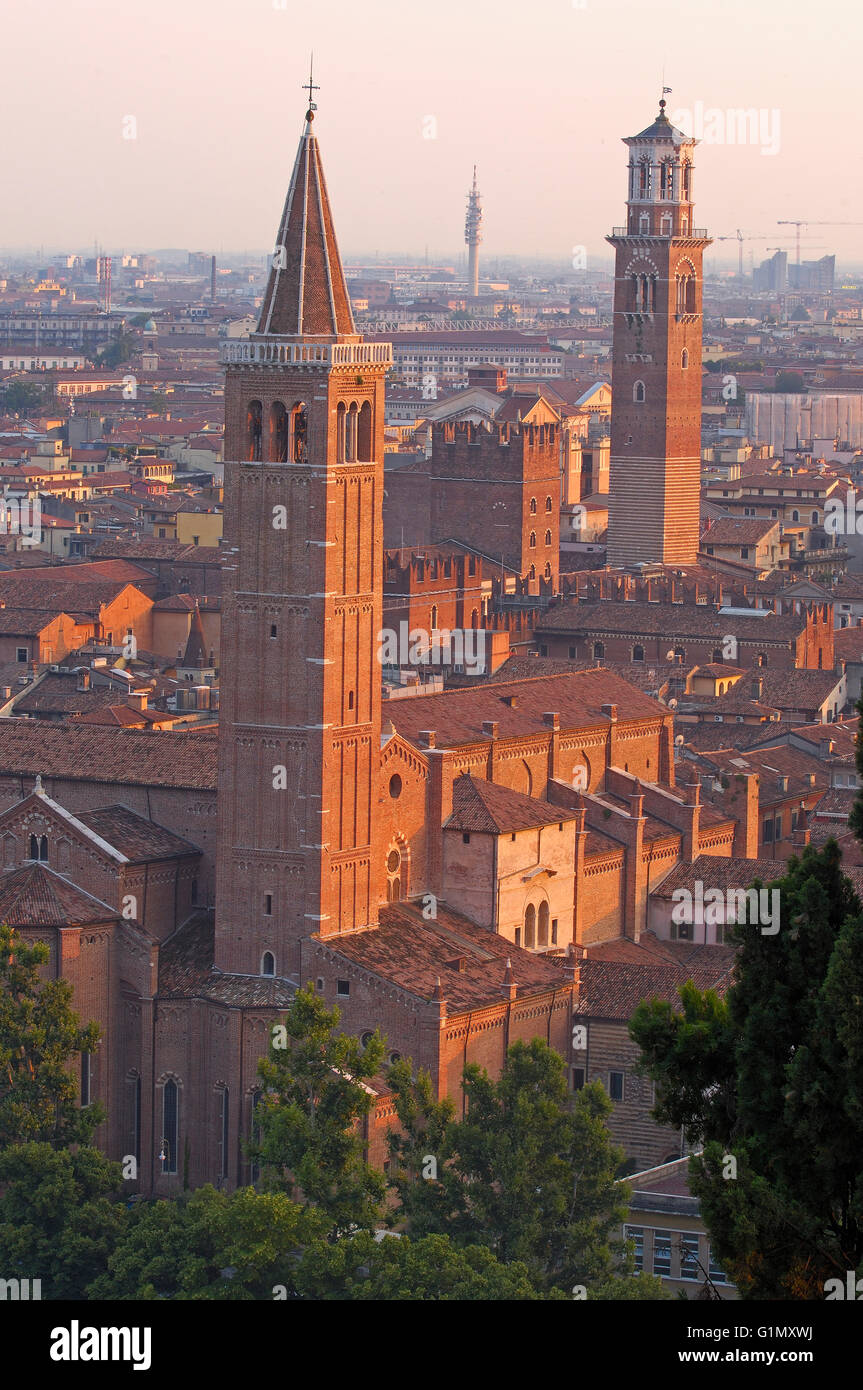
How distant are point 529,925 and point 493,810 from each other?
1.70 metres

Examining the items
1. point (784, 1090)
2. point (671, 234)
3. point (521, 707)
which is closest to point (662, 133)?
point (671, 234)

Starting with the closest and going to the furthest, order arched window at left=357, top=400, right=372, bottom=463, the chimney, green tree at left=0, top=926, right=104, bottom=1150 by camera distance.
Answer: green tree at left=0, top=926, right=104, bottom=1150
the chimney
arched window at left=357, top=400, right=372, bottom=463

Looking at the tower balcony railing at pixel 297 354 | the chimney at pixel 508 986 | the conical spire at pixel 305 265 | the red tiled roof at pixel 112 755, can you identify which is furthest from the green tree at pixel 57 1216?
the conical spire at pixel 305 265

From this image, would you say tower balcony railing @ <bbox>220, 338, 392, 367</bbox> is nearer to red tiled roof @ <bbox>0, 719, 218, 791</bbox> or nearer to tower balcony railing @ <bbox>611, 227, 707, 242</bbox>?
red tiled roof @ <bbox>0, 719, 218, 791</bbox>

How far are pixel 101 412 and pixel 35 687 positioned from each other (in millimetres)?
83897

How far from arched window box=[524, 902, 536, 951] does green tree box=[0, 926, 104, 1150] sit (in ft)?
23.3

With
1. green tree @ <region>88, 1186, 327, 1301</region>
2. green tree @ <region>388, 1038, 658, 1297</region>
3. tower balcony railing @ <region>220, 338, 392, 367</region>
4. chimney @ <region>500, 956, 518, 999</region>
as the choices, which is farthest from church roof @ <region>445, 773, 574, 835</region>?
green tree @ <region>88, 1186, 327, 1301</region>

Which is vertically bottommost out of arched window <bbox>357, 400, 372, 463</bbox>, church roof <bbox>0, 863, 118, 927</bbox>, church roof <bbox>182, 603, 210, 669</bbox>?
church roof <bbox>182, 603, 210, 669</bbox>

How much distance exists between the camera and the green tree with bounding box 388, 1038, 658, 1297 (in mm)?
26188

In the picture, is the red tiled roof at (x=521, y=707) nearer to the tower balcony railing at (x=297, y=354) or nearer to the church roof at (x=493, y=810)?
the church roof at (x=493, y=810)

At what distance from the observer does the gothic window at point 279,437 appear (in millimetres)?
31484

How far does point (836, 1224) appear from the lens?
14.0 metres

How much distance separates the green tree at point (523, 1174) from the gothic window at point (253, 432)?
8.16 meters
